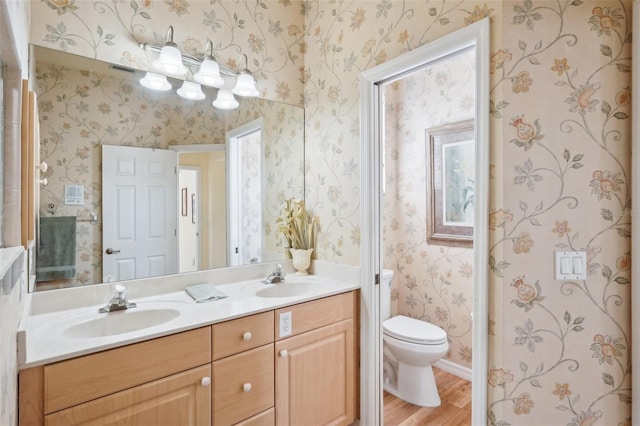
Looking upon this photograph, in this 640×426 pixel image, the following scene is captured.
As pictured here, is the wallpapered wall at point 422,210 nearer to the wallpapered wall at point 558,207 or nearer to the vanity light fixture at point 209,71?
the wallpapered wall at point 558,207

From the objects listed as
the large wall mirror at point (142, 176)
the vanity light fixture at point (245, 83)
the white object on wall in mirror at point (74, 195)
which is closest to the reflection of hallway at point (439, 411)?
the large wall mirror at point (142, 176)

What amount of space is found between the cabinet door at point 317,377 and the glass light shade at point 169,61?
1.44 m

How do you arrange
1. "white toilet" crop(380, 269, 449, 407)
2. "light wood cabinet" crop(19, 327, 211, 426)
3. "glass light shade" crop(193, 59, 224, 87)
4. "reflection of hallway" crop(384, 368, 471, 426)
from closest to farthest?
"light wood cabinet" crop(19, 327, 211, 426) → "glass light shade" crop(193, 59, 224, 87) → "reflection of hallway" crop(384, 368, 471, 426) → "white toilet" crop(380, 269, 449, 407)

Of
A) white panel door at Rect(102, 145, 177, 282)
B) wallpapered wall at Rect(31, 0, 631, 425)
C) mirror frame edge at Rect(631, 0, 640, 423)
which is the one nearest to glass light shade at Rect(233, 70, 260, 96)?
white panel door at Rect(102, 145, 177, 282)

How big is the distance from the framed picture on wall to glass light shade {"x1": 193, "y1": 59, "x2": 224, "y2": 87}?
66.5 inches

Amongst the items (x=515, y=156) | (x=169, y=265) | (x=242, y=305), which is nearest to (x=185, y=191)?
(x=169, y=265)

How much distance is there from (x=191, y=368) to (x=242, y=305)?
313mm

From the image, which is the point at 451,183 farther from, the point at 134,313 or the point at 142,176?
the point at 134,313

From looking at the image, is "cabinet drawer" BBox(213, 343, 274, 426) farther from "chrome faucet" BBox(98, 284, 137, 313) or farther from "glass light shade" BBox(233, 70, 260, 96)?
"glass light shade" BBox(233, 70, 260, 96)

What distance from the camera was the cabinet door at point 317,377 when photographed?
1.48 meters

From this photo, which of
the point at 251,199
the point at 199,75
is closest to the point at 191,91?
the point at 199,75

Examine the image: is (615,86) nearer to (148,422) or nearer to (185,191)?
(185,191)

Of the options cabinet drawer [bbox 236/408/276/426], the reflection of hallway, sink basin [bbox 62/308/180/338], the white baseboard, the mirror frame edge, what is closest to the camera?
the mirror frame edge

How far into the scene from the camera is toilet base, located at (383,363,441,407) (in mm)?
2105
